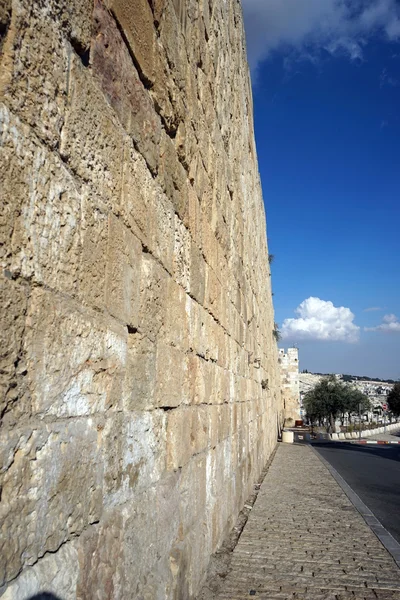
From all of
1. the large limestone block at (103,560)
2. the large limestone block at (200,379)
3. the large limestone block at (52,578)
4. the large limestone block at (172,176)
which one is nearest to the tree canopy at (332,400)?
the large limestone block at (200,379)

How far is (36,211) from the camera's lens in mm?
1396

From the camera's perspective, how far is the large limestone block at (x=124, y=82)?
6.15 ft

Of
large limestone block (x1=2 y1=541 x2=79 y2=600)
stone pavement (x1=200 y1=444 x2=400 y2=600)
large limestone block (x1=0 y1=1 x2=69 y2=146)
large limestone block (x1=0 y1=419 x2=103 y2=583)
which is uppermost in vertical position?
large limestone block (x1=0 y1=1 x2=69 y2=146)

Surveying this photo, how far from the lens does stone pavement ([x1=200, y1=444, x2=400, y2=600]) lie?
360cm

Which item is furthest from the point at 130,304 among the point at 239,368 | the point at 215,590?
the point at 239,368

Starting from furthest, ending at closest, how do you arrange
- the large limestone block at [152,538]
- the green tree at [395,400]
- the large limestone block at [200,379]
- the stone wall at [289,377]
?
the green tree at [395,400] < the stone wall at [289,377] < the large limestone block at [200,379] < the large limestone block at [152,538]

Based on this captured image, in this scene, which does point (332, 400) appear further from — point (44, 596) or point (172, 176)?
point (44, 596)

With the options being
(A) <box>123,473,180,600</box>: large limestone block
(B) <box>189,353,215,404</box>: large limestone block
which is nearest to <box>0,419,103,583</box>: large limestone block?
→ (A) <box>123,473,180,600</box>: large limestone block

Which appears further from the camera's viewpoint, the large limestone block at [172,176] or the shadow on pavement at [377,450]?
the shadow on pavement at [377,450]

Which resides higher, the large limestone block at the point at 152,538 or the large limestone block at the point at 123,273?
the large limestone block at the point at 123,273

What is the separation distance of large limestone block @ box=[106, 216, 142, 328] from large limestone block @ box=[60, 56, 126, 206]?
0.14m

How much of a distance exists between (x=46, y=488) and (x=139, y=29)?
1.93 meters

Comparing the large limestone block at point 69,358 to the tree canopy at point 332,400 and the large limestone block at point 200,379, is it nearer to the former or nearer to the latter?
the large limestone block at point 200,379

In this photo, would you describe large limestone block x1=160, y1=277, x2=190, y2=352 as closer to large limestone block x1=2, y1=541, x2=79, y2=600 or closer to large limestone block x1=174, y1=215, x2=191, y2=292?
large limestone block x1=174, y1=215, x2=191, y2=292
